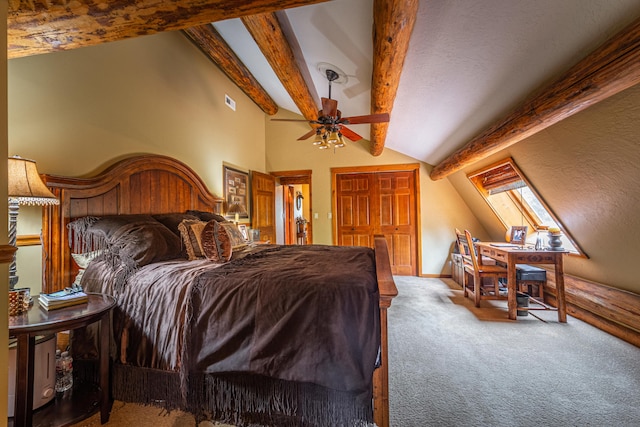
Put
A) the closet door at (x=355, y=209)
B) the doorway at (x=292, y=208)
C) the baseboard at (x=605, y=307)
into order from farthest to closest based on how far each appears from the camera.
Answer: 1. the doorway at (x=292, y=208)
2. the closet door at (x=355, y=209)
3. the baseboard at (x=605, y=307)

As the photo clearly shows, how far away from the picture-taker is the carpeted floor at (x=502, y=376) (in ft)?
5.13

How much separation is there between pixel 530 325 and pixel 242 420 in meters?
2.97

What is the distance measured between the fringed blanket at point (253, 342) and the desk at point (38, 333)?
14cm

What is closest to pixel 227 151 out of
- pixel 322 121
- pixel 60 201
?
pixel 322 121

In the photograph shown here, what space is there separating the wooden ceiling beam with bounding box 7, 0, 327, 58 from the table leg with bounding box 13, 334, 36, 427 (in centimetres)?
152

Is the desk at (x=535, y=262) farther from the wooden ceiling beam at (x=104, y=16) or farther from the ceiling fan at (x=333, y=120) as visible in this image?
the wooden ceiling beam at (x=104, y=16)

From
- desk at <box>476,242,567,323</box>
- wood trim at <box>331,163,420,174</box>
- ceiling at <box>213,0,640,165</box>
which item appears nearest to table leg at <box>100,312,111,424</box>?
ceiling at <box>213,0,640,165</box>

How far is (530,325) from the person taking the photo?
2.84 metres

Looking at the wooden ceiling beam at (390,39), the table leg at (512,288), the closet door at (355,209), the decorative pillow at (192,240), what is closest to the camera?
the wooden ceiling beam at (390,39)

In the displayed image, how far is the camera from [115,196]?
237 centimetres

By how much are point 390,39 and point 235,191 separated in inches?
133

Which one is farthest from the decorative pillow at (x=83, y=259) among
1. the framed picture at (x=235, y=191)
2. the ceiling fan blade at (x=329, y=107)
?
the ceiling fan blade at (x=329, y=107)

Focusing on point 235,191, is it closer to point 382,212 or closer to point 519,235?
point 382,212

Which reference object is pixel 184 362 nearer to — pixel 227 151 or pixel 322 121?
pixel 322 121
